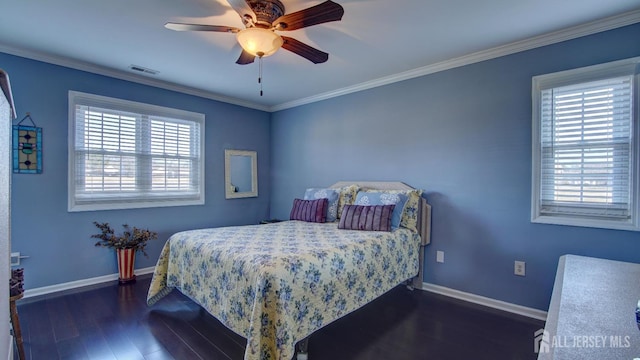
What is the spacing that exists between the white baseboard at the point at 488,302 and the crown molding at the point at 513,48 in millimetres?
2352

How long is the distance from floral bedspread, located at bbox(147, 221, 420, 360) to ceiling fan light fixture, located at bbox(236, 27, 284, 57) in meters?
1.43

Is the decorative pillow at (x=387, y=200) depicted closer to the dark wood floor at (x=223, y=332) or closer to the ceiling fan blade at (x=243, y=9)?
the dark wood floor at (x=223, y=332)

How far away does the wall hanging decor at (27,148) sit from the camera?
287 cm

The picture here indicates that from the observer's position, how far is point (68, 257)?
124 inches

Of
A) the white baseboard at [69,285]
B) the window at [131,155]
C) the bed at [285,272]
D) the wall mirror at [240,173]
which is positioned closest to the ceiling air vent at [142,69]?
the window at [131,155]

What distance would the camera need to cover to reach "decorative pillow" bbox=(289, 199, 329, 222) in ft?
11.6

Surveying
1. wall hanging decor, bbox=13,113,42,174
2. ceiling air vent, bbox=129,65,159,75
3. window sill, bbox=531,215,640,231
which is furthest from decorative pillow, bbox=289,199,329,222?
wall hanging decor, bbox=13,113,42,174

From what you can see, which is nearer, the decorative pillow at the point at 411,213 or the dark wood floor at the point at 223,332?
the dark wood floor at the point at 223,332

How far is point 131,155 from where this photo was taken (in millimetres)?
3615

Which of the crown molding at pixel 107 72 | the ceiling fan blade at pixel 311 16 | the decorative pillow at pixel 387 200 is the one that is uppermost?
the crown molding at pixel 107 72

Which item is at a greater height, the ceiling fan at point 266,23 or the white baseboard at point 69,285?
the ceiling fan at point 266,23

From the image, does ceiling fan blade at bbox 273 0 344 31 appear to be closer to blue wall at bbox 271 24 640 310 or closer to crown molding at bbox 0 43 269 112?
blue wall at bbox 271 24 640 310

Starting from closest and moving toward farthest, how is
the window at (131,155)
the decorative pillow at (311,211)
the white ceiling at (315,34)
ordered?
1. the white ceiling at (315,34)
2. the window at (131,155)
3. the decorative pillow at (311,211)

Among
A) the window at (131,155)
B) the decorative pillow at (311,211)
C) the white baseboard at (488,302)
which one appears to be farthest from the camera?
the decorative pillow at (311,211)
